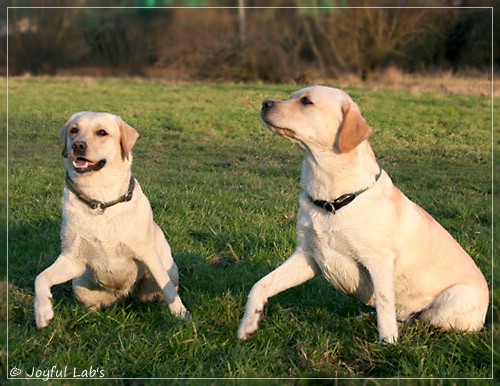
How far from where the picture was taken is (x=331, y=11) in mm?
4051

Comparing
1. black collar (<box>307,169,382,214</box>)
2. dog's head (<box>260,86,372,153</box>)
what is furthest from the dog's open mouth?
black collar (<box>307,169,382,214</box>)

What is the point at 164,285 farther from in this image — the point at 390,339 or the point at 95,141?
the point at 390,339

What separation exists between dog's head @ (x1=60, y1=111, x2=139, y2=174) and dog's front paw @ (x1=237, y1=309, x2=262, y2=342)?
1.27m

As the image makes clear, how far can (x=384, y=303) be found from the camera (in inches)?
152

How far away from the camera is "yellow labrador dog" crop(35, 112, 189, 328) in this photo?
4.16 metres

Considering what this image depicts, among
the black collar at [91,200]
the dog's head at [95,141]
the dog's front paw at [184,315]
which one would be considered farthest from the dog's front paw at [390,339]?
the dog's head at [95,141]

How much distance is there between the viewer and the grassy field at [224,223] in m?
3.74

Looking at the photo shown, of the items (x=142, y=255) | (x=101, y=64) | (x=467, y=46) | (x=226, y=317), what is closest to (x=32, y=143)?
(x=101, y=64)

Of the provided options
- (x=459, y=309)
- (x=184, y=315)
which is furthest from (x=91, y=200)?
(x=459, y=309)

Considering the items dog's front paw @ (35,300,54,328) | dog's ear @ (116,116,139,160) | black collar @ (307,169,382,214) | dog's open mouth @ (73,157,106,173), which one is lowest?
dog's front paw @ (35,300,54,328)

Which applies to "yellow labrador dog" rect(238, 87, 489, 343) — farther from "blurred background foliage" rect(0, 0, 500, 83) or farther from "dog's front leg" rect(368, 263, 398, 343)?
"blurred background foliage" rect(0, 0, 500, 83)

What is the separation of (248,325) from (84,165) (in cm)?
140

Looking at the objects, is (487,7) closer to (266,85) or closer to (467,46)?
(467,46)

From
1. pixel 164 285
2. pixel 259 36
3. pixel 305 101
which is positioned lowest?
pixel 164 285
